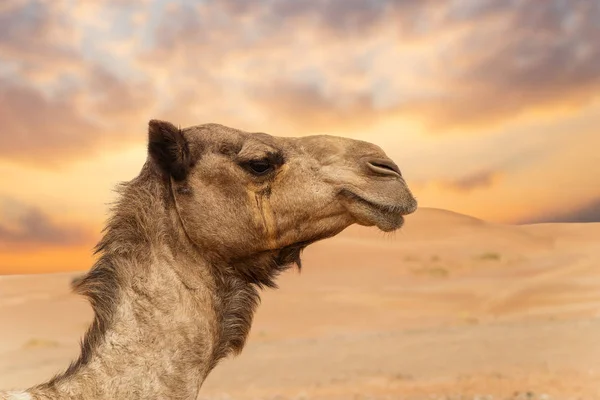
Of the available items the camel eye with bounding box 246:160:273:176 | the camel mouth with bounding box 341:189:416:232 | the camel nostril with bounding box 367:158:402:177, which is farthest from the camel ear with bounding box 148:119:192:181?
the camel nostril with bounding box 367:158:402:177

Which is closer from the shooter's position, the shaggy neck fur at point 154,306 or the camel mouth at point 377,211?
the shaggy neck fur at point 154,306

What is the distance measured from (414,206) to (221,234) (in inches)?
44.6

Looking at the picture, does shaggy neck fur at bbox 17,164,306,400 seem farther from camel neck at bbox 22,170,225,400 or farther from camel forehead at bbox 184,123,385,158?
camel forehead at bbox 184,123,385,158

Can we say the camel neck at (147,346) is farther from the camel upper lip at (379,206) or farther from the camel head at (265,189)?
the camel upper lip at (379,206)

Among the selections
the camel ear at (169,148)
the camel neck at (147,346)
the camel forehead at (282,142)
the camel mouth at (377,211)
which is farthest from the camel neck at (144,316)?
the camel mouth at (377,211)

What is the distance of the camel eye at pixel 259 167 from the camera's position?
4402mm

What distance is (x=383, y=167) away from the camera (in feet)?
14.5

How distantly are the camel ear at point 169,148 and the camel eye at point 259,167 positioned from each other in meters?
0.36

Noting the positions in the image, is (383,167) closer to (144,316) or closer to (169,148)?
(169,148)

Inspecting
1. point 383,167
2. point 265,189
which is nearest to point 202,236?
point 265,189

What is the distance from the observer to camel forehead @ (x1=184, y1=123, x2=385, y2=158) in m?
4.48

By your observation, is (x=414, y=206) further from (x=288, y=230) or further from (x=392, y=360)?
(x=392, y=360)

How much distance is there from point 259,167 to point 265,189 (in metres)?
0.13

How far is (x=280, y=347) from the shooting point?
82.3 ft
